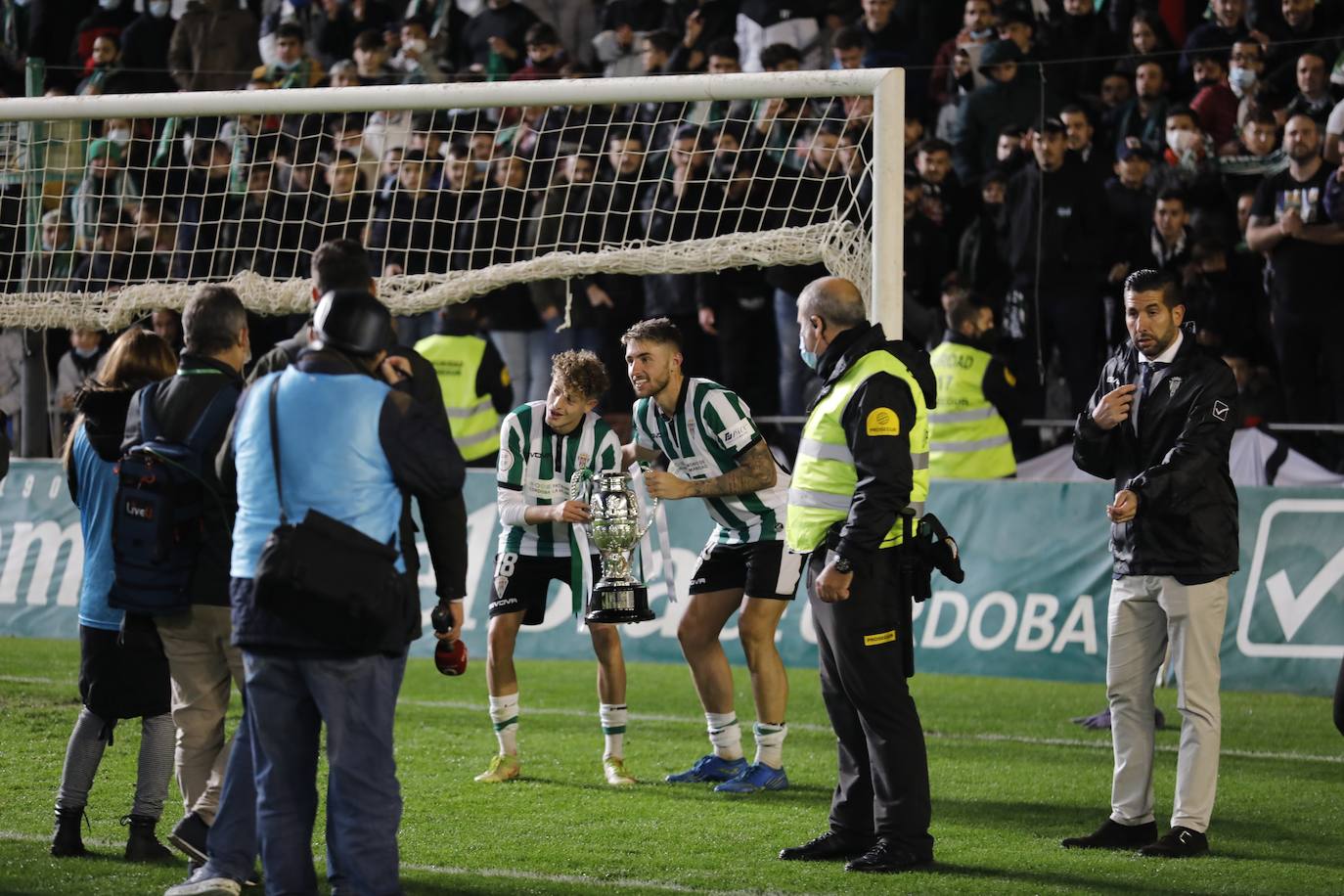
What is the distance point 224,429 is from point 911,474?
2398 mm

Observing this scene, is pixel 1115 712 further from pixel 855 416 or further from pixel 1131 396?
pixel 855 416

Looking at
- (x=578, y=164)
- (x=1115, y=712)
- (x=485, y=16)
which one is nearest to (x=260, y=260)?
(x=578, y=164)

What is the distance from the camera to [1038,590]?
11664 mm

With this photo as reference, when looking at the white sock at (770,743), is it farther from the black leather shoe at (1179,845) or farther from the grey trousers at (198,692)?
the grey trousers at (198,692)

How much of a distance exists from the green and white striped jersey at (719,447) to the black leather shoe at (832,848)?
6.77 feet

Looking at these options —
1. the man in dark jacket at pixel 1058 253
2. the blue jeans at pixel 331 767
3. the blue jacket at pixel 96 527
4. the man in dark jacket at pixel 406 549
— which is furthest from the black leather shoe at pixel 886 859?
the man in dark jacket at pixel 1058 253

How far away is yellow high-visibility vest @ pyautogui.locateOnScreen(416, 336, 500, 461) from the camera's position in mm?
13695

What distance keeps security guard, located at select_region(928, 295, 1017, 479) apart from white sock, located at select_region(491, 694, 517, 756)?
16.2ft

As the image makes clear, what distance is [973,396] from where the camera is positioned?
12.5 m

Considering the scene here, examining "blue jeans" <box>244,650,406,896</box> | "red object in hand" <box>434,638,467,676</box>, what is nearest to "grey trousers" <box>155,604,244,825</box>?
"red object in hand" <box>434,638,467,676</box>

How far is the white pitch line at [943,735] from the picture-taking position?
921 cm

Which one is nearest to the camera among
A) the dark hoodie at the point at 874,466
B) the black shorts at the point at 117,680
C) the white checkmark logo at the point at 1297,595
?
the dark hoodie at the point at 874,466

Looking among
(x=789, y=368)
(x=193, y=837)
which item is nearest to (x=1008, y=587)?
(x=789, y=368)

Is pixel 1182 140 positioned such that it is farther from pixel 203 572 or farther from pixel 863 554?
pixel 203 572
